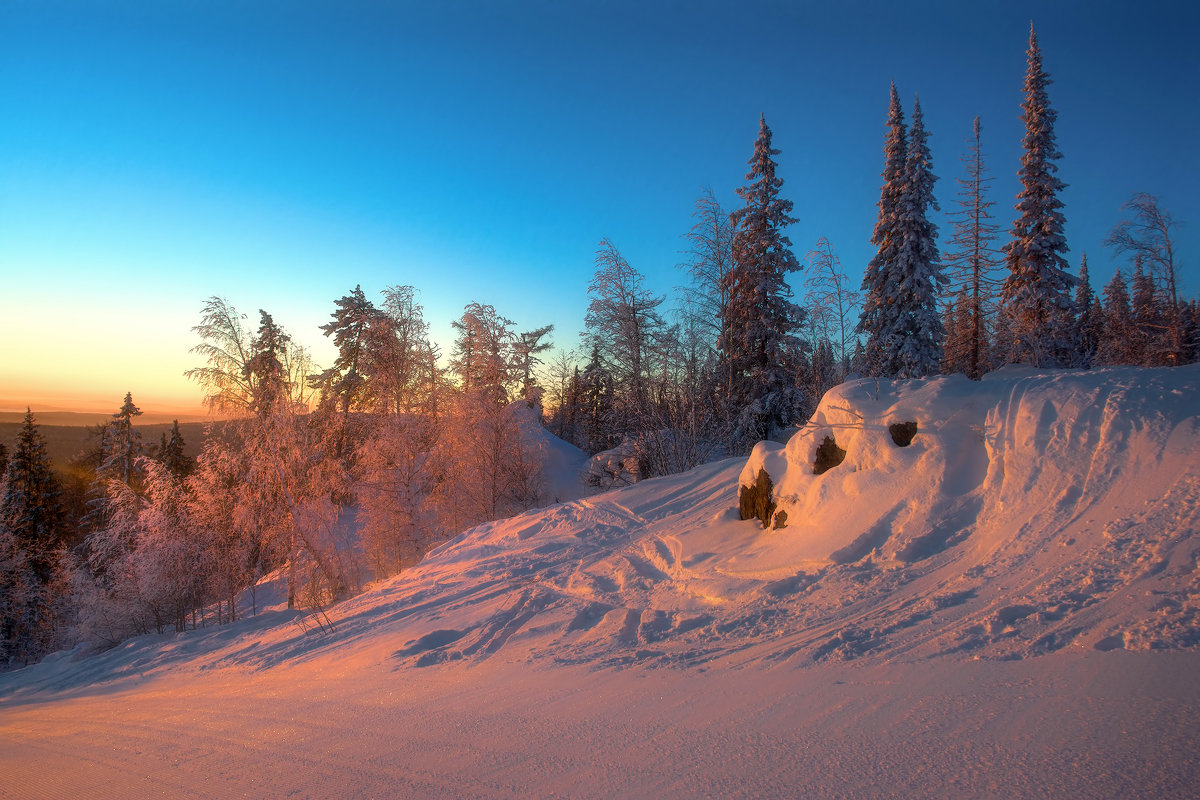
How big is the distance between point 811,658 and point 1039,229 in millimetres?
24409

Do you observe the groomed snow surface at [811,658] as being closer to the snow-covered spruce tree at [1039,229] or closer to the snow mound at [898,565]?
the snow mound at [898,565]

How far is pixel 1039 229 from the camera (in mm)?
→ 21500

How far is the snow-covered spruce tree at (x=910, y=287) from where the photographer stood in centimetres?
2211

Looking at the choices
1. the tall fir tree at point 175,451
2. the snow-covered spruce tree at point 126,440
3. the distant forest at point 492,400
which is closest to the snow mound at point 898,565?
the distant forest at point 492,400

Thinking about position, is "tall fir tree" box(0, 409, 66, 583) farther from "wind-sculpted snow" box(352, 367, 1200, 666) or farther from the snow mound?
"wind-sculpted snow" box(352, 367, 1200, 666)

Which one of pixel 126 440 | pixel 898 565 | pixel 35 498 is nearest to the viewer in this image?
pixel 898 565

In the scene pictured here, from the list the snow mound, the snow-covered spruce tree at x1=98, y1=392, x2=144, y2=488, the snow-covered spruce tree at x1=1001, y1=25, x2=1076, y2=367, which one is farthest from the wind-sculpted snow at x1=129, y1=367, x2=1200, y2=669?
the snow-covered spruce tree at x1=98, y1=392, x2=144, y2=488

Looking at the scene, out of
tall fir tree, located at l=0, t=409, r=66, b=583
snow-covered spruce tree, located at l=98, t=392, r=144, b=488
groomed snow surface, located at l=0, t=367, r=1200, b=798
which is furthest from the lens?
snow-covered spruce tree, located at l=98, t=392, r=144, b=488

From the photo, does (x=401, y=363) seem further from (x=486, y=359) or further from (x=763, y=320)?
(x=763, y=320)

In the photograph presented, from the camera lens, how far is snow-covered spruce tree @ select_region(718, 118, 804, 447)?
21453mm

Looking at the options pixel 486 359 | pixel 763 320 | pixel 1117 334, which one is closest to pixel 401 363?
pixel 486 359

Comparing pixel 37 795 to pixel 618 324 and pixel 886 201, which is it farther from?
pixel 886 201

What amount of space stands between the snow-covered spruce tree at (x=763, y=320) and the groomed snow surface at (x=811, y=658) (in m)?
11.6

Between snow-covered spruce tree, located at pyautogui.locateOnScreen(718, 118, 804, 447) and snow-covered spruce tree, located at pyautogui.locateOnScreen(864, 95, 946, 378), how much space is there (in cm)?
391
